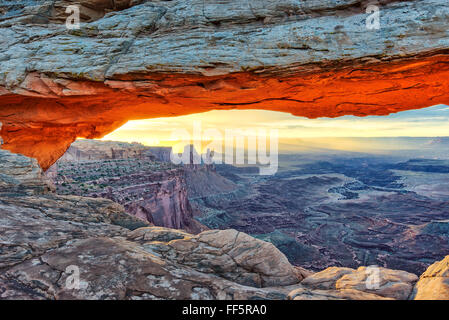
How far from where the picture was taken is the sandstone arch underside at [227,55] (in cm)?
696

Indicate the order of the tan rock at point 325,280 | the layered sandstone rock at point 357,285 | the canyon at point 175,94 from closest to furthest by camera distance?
the layered sandstone rock at point 357,285 < the canyon at point 175,94 < the tan rock at point 325,280

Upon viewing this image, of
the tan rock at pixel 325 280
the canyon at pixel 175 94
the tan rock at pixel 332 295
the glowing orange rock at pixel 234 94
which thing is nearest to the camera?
the tan rock at pixel 332 295

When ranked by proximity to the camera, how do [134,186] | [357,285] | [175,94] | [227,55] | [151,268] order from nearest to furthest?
[151,268] < [357,285] < [227,55] < [175,94] < [134,186]

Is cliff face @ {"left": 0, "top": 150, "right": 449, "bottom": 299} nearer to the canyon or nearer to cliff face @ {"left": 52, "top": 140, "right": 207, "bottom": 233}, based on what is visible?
the canyon

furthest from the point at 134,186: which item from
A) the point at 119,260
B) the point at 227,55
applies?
the point at 119,260

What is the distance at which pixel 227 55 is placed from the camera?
7.68m

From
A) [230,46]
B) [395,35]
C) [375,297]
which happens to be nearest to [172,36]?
[230,46]

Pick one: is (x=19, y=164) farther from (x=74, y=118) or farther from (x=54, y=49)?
(x=54, y=49)

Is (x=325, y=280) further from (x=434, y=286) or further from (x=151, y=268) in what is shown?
(x=151, y=268)

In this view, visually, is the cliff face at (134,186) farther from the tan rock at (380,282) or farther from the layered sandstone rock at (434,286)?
the layered sandstone rock at (434,286)

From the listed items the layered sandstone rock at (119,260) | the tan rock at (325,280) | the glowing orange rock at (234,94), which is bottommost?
the tan rock at (325,280)

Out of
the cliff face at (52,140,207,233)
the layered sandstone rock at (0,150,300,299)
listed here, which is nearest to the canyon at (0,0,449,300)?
the layered sandstone rock at (0,150,300,299)

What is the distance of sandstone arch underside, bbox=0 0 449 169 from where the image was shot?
6957 mm

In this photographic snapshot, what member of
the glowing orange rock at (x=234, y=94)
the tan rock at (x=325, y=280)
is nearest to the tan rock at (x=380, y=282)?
the tan rock at (x=325, y=280)
